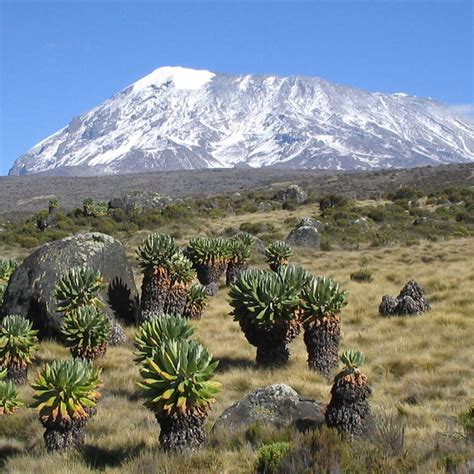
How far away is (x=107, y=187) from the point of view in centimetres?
15400

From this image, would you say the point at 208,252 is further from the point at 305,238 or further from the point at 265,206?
the point at 265,206

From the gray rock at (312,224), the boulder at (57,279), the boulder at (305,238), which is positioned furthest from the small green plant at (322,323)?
the gray rock at (312,224)

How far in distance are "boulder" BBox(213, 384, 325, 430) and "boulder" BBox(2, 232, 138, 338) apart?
665 cm

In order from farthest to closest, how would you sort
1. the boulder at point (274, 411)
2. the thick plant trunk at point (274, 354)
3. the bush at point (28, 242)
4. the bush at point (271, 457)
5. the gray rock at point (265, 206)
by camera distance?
the gray rock at point (265, 206), the bush at point (28, 242), the thick plant trunk at point (274, 354), the boulder at point (274, 411), the bush at point (271, 457)

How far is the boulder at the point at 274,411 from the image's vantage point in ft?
26.9

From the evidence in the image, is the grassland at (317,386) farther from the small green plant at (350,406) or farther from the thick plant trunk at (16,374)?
the small green plant at (350,406)

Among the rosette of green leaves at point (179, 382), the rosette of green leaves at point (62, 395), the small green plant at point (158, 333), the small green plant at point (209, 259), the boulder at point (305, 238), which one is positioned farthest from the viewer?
the boulder at point (305, 238)

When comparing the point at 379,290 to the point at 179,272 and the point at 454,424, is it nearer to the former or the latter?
the point at 179,272

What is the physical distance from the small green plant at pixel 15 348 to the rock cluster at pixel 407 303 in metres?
8.60

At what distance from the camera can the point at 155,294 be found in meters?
15.1

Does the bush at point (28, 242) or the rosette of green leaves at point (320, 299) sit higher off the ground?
the bush at point (28, 242)

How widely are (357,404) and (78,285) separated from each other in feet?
25.2

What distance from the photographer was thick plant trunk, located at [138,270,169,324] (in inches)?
595

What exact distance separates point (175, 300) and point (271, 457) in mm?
9238
